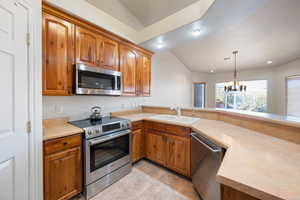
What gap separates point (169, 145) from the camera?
213 cm

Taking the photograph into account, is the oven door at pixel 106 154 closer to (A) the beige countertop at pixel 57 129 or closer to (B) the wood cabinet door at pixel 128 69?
(A) the beige countertop at pixel 57 129

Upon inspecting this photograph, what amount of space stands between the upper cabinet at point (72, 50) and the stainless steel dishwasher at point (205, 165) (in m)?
1.65

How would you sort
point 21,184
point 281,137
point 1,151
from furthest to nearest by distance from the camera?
point 281,137 < point 21,184 < point 1,151

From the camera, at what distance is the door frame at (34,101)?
45.8 inches

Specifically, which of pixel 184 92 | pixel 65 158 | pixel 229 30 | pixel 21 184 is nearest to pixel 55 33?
pixel 65 158

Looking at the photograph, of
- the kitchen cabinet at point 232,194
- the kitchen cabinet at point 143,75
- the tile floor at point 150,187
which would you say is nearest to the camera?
the kitchen cabinet at point 232,194

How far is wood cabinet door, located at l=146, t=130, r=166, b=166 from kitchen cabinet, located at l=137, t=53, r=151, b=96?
103cm

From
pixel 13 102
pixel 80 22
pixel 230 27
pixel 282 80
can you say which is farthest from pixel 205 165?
pixel 282 80

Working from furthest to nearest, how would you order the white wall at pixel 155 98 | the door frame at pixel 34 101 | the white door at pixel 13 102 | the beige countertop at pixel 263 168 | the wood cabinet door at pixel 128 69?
the wood cabinet door at pixel 128 69 < the white wall at pixel 155 98 < the door frame at pixel 34 101 < the white door at pixel 13 102 < the beige countertop at pixel 263 168

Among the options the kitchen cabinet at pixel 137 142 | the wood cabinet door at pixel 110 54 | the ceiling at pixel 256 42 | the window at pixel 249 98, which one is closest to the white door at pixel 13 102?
the wood cabinet door at pixel 110 54

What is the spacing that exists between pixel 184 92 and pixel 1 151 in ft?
18.2

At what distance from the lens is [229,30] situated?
11.0 ft

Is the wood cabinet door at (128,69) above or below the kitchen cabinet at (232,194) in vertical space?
above

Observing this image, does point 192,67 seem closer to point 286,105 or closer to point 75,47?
point 286,105
